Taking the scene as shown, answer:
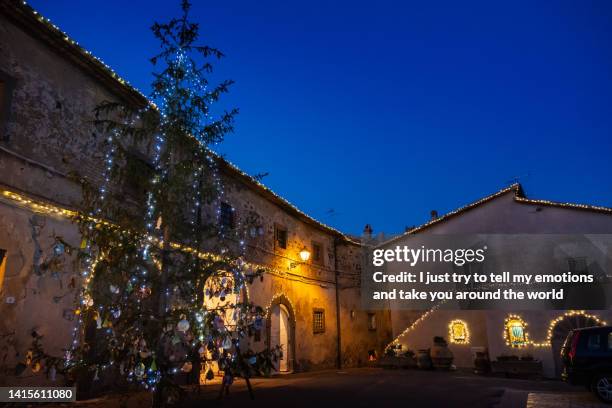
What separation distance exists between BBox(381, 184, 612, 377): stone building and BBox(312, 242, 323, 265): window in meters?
5.88

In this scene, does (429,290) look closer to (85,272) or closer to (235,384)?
(235,384)

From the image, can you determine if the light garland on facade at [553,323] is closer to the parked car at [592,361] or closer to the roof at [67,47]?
the parked car at [592,361]

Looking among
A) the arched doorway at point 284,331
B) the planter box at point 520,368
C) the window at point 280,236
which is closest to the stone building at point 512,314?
the planter box at point 520,368

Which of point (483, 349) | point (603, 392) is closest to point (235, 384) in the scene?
point (603, 392)

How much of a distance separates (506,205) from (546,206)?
1.79 metres

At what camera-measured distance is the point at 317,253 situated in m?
21.2

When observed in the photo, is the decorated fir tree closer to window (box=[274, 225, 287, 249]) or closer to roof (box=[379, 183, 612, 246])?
window (box=[274, 225, 287, 249])

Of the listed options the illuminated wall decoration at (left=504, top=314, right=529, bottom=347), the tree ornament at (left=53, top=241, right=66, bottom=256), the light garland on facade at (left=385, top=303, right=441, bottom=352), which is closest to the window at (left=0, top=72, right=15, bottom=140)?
the tree ornament at (left=53, top=241, right=66, bottom=256)

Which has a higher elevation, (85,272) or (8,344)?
(85,272)

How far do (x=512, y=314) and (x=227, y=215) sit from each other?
44.1 ft

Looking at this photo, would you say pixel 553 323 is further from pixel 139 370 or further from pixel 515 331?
pixel 139 370

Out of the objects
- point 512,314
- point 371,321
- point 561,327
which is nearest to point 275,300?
point 371,321

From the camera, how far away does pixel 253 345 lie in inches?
609

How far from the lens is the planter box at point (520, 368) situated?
692 inches
